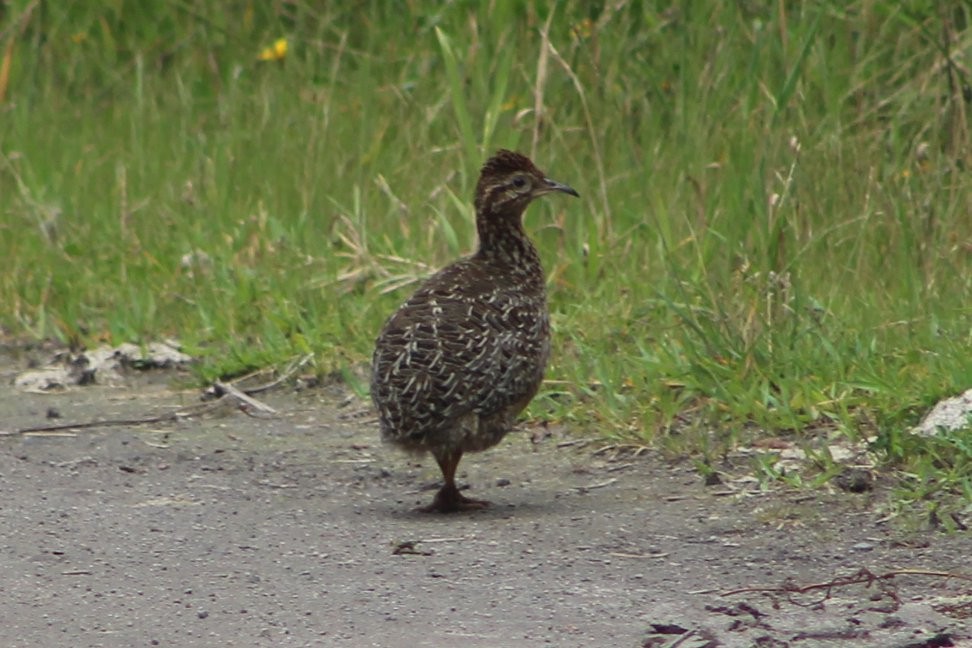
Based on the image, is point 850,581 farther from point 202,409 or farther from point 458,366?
point 202,409

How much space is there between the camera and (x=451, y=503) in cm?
579

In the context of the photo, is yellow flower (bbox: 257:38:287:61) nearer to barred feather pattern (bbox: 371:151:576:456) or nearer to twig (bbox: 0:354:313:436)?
twig (bbox: 0:354:313:436)

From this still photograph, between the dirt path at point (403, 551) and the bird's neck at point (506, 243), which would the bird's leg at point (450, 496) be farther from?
the bird's neck at point (506, 243)

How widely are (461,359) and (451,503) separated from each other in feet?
1.41

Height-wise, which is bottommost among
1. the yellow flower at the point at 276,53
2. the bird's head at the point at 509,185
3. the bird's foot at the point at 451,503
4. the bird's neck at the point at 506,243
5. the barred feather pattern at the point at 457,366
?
the bird's foot at the point at 451,503

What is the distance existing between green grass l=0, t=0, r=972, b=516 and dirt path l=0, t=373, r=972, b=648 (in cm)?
45

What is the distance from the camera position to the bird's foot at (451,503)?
5781mm

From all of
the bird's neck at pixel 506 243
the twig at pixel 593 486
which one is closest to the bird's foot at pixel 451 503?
the twig at pixel 593 486

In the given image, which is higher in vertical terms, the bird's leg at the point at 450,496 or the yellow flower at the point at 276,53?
the yellow flower at the point at 276,53

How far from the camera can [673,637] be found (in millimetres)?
4363

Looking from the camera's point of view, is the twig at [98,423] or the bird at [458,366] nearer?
the bird at [458,366]

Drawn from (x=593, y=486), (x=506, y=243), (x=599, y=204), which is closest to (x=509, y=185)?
(x=506, y=243)

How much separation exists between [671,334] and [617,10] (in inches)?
103

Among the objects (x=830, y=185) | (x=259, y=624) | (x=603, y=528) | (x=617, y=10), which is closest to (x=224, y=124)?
(x=617, y=10)
